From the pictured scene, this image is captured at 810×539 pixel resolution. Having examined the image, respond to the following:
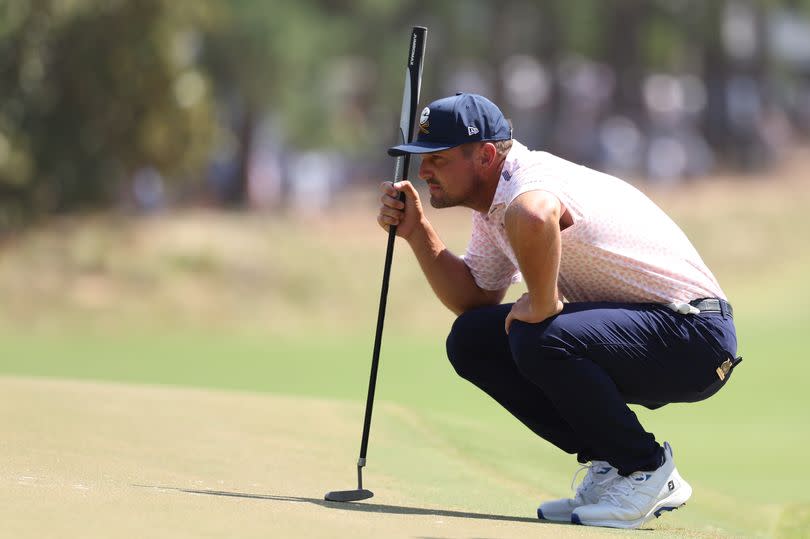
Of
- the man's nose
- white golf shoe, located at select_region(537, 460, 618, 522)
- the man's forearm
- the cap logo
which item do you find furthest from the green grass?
the cap logo

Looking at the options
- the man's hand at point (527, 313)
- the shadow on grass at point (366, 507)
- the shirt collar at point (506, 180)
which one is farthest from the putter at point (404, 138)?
the man's hand at point (527, 313)

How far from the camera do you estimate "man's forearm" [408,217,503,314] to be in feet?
17.5

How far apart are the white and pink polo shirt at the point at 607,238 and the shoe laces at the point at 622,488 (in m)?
0.64

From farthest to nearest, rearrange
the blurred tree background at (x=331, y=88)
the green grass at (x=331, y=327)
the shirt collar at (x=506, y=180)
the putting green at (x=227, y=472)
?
the blurred tree background at (x=331, y=88)
the green grass at (x=331, y=327)
the shirt collar at (x=506, y=180)
the putting green at (x=227, y=472)

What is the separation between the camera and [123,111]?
73.4ft

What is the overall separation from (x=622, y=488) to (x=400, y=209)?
1.36m

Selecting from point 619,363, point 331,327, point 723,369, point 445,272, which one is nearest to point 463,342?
point 445,272

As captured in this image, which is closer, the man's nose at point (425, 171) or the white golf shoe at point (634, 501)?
the white golf shoe at point (634, 501)

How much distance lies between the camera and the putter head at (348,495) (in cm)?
488

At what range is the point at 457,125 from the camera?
15.8 feet

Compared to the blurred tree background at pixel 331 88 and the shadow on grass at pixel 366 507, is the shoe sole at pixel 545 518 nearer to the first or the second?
the shadow on grass at pixel 366 507

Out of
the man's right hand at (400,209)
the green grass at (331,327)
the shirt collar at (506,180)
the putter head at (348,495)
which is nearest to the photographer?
the shirt collar at (506,180)

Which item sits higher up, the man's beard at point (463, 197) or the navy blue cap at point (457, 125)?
the navy blue cap at point (457, 125)

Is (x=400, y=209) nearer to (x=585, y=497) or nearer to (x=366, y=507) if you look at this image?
(x=366, y=507)
